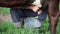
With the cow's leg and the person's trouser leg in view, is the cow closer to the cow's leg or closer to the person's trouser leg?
the cow's leg

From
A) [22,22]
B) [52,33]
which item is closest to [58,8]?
[52,33]

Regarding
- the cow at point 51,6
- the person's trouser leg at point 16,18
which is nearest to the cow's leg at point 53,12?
the cow at point 51,6

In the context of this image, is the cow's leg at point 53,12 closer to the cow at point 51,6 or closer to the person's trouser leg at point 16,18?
the cow at point 51,6

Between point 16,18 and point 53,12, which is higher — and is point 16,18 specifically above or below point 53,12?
below

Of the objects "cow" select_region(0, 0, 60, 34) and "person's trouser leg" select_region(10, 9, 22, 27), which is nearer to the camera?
"cow" select_region(0, 0, 60, 34)

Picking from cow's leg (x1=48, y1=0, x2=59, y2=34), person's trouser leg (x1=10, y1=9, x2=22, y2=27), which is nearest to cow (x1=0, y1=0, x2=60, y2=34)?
cow's leg (x1=48, y1=0, x2=59, y2=34)

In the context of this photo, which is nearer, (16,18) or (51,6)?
(51,6)

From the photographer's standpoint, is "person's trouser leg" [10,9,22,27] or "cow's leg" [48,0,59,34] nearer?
"cow's leg" [48,0,59,34]

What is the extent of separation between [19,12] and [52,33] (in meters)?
1.18

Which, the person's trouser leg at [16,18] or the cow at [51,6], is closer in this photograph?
the cow at [51,6]

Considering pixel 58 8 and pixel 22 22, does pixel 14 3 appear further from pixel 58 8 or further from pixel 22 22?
pixel 22 22

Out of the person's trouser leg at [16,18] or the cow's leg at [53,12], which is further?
the person's trouser leg at [16,18]

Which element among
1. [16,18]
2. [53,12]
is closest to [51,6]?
[53,12]

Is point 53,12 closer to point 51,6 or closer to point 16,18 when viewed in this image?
point 51,6
